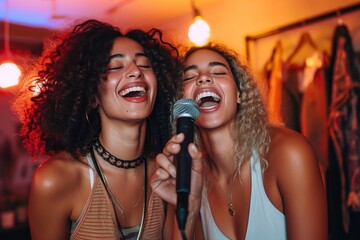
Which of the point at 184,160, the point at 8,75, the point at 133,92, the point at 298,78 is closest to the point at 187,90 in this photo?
the point at 133,92

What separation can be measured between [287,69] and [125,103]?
2.38m

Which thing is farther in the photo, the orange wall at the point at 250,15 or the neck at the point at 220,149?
the orange wall at the point at 250,15

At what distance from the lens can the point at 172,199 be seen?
1418 millimetres

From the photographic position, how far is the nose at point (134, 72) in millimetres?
1708

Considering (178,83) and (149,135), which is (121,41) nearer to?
(178,83)

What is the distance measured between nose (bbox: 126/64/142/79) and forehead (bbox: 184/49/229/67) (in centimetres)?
35

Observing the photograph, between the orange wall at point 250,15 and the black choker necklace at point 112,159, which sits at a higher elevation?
the orange wall at point 250,15

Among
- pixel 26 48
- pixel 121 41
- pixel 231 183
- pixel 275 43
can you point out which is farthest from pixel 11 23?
pixel 231 183

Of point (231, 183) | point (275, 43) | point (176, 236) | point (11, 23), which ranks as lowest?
point (176, 236)

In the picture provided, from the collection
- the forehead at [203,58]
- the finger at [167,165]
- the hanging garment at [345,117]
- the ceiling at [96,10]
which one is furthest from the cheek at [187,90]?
the ceiling at [96,10]

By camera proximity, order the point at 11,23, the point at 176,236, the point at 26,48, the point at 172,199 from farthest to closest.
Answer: the point at 26,48, the point at 11,23, the point at 176,236, the point at 172,199

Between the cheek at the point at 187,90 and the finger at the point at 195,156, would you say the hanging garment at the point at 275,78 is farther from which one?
the finger at the point at 195,156

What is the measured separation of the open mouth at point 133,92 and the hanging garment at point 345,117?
1.88 metres

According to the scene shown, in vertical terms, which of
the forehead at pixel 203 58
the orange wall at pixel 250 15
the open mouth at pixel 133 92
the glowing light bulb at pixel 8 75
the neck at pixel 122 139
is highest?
the orange wall at pixel 250 15
